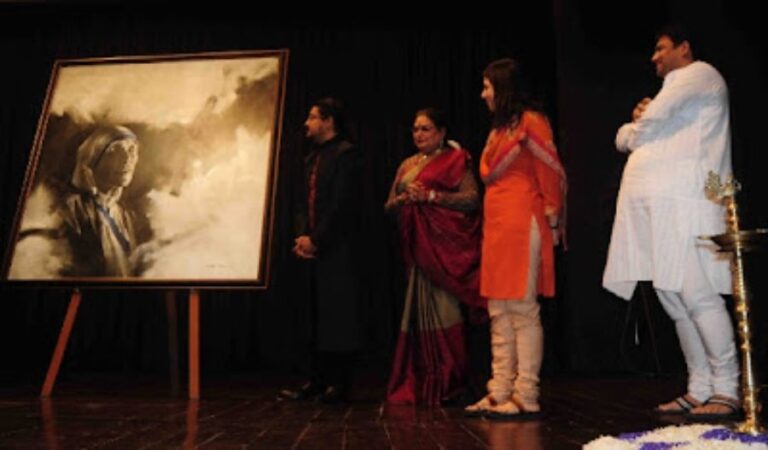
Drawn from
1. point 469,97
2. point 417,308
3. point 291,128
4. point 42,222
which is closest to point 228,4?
point 291,128

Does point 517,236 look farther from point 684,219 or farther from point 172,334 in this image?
point 172,334

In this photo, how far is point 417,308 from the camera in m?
3.34

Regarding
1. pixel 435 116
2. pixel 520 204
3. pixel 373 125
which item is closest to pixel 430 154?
pixel 435 116

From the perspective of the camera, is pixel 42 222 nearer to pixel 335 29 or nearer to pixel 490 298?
pixel 490 298

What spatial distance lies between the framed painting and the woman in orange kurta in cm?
113

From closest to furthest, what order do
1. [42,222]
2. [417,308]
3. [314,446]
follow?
[314,446] → [417,308] → [42,222]

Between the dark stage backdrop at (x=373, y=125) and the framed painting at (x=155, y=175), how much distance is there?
1.69 m

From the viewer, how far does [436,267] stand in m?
3.24

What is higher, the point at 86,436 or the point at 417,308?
the point at 417,308

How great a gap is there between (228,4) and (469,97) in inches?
78.4

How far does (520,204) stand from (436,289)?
2.47 feet

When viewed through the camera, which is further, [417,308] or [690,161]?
[417,308]

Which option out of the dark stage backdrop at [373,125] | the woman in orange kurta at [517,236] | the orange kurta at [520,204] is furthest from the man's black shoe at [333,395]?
the dark stage backdrop at [373,125]

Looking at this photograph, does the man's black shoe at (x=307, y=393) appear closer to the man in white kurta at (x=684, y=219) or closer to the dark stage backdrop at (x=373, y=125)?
the man in white kurta at (x=684, y=219)
